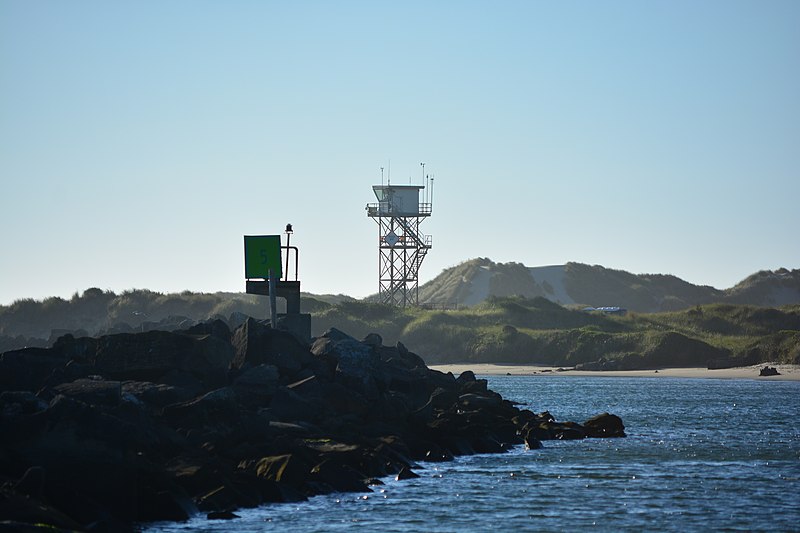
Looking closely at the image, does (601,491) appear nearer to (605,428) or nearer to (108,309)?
(605,428)

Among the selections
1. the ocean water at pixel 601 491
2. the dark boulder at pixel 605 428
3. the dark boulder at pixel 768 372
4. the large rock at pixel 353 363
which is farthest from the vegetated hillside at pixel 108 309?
the large rock at pixel 353 363

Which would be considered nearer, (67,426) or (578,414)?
(67,426)

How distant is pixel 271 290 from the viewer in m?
43.6

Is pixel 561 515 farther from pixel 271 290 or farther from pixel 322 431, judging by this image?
pixel 271 290

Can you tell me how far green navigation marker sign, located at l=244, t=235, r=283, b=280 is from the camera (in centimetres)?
4484

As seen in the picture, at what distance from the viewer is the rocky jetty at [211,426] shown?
2131cm

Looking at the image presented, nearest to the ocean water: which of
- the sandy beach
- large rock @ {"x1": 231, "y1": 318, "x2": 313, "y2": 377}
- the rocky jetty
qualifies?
the rocky jetty

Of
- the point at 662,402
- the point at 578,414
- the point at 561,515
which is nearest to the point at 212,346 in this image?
the point at 561,515

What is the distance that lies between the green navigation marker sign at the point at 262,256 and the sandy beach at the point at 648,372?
4378cm

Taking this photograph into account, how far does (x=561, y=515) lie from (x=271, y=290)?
20.7m

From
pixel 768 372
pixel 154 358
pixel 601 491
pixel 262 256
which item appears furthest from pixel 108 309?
pixel 601 491

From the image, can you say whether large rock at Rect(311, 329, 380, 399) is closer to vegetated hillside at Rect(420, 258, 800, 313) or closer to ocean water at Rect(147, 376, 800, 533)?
ocean water at Rect(147, 376, 800, 533)

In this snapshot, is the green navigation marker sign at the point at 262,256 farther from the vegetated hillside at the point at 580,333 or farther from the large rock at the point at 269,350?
the vegetated hillside at the point at 580,333

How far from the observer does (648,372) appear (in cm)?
9094
